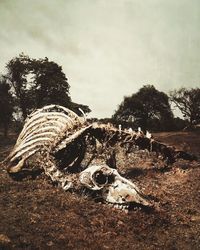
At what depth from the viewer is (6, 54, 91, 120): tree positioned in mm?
35500

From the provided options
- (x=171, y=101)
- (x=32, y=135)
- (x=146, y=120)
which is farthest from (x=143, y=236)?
(x=171, y=101)

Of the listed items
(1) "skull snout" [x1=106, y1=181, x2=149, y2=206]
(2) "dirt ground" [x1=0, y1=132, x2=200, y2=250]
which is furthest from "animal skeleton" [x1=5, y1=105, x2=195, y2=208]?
(2) "dirt ground" [x1=0, y1=132, x2=200, y2=250]

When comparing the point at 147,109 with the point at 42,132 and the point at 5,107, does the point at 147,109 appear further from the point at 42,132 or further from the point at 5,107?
the point at 42,132

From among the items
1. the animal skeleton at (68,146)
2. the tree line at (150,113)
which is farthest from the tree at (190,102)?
the animal skeleton at (68,146)

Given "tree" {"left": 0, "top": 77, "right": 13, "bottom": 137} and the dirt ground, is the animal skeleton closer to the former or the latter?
the dirt ground

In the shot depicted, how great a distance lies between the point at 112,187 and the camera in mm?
8430

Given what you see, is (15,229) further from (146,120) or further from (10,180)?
(146,120)

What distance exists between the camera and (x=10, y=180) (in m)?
10.7

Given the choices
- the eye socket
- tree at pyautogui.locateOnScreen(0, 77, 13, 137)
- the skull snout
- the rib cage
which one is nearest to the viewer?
the skull snout

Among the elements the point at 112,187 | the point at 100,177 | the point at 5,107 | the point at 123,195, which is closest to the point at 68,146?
the point at 100,177

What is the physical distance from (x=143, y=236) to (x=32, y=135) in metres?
6.43

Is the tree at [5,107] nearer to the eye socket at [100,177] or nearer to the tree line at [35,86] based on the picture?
the tree line at [35,86]

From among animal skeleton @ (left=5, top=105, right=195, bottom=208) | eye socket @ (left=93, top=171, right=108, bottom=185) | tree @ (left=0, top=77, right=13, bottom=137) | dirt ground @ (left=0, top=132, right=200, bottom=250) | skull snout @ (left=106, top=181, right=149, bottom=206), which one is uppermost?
tree @ (left=0, top=77, right=13, bottom=137)

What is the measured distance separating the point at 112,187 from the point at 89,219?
1092 millimetres
